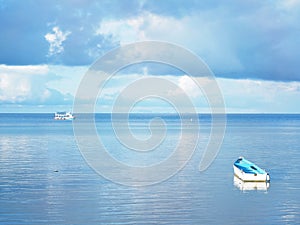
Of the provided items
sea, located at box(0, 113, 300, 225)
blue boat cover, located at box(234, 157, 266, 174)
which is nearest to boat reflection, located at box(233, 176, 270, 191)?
sea, located at box(0, 113, 300, 225)

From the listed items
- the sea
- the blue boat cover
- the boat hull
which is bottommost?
the sea

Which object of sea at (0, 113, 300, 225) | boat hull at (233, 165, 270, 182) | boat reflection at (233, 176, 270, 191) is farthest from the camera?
boat hull at (233, 165, 270, 182)

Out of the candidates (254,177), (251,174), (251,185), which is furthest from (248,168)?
Result: (251,185)

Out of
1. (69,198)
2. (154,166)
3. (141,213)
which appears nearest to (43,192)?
(69,198)

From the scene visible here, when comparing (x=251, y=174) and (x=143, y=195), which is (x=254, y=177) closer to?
(x=251, y=174)

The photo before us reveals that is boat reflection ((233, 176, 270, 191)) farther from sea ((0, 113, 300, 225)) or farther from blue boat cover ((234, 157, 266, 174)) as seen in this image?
blue boat cover ((234, 157, 266, 174))

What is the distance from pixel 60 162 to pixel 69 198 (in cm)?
4035

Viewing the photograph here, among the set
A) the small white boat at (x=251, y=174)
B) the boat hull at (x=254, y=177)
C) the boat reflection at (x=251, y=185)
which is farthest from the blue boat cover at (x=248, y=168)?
the boat reflection at (x=251, y=185)

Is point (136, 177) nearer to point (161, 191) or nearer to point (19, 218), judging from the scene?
point (161, 191)

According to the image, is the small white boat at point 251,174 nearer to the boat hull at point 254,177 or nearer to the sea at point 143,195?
the boat hull at point 254,177

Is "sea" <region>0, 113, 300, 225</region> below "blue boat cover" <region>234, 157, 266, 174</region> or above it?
below

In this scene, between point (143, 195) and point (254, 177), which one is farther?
point (254, 177)

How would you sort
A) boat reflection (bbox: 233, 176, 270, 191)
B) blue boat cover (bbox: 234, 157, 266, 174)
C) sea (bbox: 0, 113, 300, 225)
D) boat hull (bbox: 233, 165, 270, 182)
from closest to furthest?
sea (bbox: 0, 113, 300, 225) → boat reflection (bbox: 233, 176, 270, 191) → boat hull (bbox: 233, 165, 270, 182) → blue boat cover (bbox: 234, 157, 266, 174)

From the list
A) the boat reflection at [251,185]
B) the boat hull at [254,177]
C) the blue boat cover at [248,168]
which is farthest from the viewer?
the blue boat cover at [248,168]
